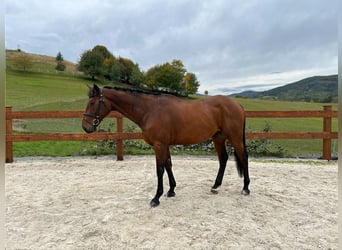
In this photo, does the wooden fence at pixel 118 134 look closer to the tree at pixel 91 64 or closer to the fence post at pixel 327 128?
the fence post at pixel 327 128

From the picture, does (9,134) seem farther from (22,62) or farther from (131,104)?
(22,62)

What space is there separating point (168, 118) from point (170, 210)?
3.72ft

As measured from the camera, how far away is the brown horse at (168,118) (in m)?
3.15

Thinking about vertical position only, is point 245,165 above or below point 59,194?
above

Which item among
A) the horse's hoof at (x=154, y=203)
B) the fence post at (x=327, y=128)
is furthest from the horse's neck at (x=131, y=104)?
the fence post at (x=327, y=128)

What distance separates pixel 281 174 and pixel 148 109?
2887mm

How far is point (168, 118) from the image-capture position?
3203mm

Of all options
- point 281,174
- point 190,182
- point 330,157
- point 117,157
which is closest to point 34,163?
point 117,157

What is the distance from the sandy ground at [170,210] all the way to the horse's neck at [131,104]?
113 cm

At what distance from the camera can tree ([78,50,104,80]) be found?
36.2 metres

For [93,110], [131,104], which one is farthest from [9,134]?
[131,104]

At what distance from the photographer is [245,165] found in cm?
358

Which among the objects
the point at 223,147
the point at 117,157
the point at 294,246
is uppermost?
the point at 223,147

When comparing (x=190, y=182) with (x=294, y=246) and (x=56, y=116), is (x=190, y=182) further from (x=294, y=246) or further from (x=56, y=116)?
(x=56, y=116)
